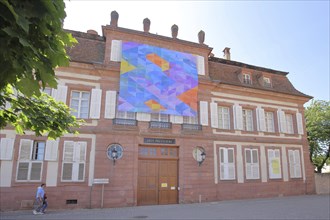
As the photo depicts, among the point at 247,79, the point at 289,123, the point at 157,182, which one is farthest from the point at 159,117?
the point at 289,123

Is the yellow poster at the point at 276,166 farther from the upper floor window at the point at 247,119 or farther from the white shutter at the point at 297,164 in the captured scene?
the upper floor window at the point at 247,119

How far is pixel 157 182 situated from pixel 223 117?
263 inches

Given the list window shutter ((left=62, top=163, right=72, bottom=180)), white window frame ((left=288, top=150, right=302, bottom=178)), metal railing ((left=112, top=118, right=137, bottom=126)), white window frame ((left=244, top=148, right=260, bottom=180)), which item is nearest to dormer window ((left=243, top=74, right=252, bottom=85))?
white window frame ((left=244, top=148, right=260, bottom=180))

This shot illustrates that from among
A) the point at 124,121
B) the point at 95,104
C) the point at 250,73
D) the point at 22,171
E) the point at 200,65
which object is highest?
the point at 250,73

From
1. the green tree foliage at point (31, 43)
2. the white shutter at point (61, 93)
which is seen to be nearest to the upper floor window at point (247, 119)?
the white shutter at point (61, 93)

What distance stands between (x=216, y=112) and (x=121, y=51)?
759 centimetres

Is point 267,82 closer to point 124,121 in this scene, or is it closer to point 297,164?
point 297,164

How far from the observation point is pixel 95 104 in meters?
15.5

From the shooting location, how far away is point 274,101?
821 inches

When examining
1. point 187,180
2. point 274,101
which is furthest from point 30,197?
point 274,101

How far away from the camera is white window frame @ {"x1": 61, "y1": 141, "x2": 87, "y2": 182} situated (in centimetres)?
1431

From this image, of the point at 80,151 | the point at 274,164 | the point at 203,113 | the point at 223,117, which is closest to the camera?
the point at 80,151

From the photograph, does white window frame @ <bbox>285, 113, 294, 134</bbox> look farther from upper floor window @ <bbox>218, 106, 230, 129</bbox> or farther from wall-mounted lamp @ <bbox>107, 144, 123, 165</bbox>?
wall-mounted lamp @ <bbox>107, 144, 123, 165</bbox>

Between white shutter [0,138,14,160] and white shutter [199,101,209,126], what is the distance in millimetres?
11131
